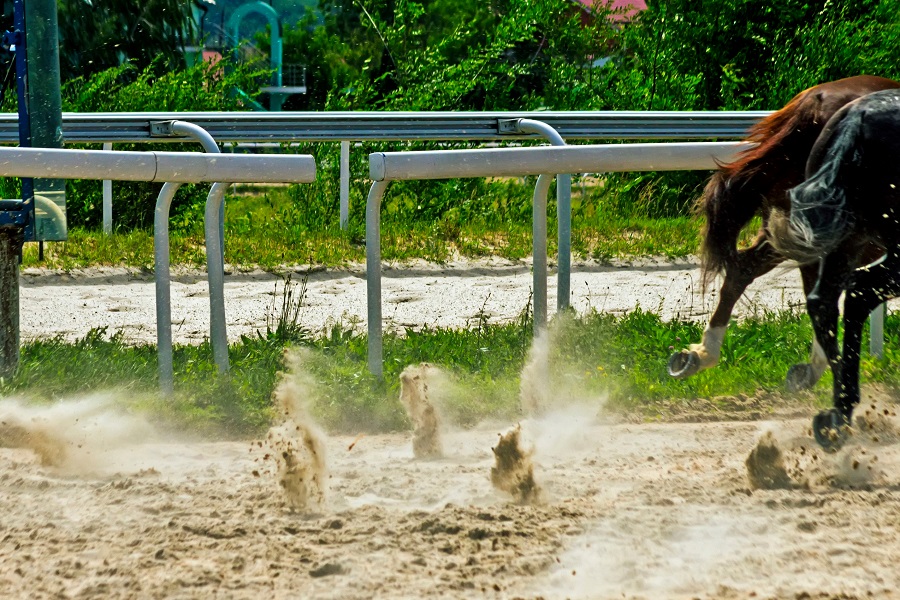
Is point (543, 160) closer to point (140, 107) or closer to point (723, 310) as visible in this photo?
point (723, 310)

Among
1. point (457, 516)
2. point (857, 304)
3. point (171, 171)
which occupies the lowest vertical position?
point (457, 516)

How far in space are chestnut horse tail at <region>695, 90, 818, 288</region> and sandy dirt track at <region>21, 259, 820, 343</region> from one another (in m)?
1.17

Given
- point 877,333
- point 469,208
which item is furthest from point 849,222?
point 469,208

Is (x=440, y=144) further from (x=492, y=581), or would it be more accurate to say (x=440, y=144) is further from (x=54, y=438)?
(x=492, y=581)

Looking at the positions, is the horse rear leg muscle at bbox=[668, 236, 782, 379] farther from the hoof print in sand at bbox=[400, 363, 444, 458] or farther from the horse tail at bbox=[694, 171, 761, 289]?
the hoof print in sand at bbox=[400, 363, 444, 458]

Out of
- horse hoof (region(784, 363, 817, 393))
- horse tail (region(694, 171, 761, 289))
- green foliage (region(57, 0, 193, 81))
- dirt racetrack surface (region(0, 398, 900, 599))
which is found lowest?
dirt racetrack surface (region(0, 398, 900, 599))

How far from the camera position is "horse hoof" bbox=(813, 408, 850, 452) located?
4.25 meters

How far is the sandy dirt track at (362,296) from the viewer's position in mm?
6777

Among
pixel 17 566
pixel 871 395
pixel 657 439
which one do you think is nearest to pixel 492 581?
pixel 17 566

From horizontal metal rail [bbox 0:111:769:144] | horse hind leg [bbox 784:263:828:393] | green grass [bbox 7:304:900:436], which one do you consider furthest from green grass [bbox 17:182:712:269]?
horse hind leg [bbox 784:263:828:393]

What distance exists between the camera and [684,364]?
505 cm

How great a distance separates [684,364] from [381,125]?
103 inches

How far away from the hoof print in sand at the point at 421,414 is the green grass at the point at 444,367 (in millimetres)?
204

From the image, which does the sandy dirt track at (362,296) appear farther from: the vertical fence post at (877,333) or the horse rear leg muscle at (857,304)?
the horse rear leg muscle at (857,304)
